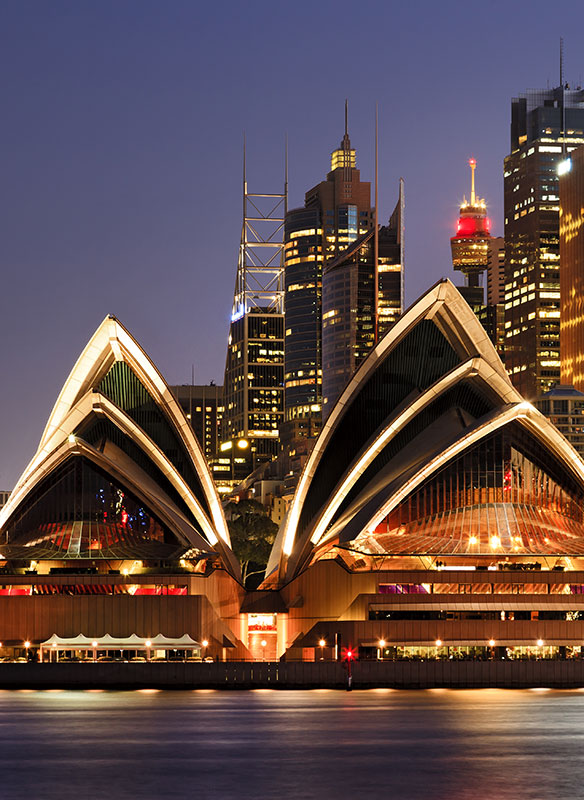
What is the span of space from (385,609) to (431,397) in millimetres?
14498

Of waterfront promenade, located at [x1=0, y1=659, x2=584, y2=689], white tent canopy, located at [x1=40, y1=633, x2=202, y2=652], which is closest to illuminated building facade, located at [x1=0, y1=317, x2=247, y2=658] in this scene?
white tent canopy, located at [x1=40, y1=633, x2=202, y2=652]

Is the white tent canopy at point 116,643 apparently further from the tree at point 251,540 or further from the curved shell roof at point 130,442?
the tree at point 251,540

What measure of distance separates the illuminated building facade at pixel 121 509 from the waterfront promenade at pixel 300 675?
19.2 ft

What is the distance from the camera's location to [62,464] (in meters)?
103

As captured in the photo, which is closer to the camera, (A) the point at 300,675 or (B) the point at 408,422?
(A) the point at 300,675

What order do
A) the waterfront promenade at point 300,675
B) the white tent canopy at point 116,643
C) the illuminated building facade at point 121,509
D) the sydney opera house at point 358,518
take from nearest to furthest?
the waterfront promenade at point 300,675
the white tent canopy at point 116,643
the sydney opera house at point 358,518
the illuminated building facade at point 121,509

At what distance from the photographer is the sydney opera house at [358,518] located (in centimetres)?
9619

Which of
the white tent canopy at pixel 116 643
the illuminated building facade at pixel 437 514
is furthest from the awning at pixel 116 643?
the illuminated building facade at pixel 437 514

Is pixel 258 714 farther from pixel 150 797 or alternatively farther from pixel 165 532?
pixel 165 532

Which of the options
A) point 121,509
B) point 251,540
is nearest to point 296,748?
point 121,509

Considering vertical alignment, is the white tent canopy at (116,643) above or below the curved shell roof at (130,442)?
below

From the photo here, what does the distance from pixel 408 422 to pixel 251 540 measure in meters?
55.2

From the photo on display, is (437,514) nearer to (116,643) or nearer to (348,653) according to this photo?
(348,653)

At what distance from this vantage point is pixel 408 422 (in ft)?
340
